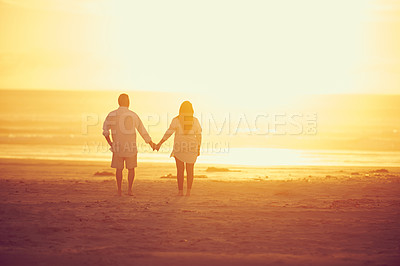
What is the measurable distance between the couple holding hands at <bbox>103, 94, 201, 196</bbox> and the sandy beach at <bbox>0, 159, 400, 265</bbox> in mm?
628

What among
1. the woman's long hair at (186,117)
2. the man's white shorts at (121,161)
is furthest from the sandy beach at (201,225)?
the woman's long hair at (186,117)

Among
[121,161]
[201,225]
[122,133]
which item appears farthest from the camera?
[121,161]

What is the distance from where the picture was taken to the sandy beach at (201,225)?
17.9ft

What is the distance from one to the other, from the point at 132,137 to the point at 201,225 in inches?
124

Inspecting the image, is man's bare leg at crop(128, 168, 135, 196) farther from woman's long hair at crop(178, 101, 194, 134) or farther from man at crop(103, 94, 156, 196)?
woman's long hair at crop(178, 101, 194, 134)

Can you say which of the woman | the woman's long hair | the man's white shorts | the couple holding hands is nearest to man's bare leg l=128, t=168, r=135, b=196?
the couple holding hands

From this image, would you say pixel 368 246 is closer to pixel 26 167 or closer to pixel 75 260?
pixel 75 260

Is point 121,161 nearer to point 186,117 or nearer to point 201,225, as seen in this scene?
point 186,117

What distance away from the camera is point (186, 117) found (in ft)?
31.6

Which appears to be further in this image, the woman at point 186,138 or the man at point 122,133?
the woman at point 186,138

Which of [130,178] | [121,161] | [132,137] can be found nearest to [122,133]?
[132,137]

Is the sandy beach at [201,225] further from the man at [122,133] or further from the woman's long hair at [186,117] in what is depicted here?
the woman's long hair at [186,117]

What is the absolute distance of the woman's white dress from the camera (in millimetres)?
Answer: 9625

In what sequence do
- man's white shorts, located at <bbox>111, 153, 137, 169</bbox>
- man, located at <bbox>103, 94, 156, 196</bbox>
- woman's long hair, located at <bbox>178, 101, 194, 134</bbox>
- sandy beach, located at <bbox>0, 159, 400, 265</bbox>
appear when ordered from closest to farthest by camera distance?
sandy beach, located at <bbox>0, 159, 400, 265</bbox>, man, located at <bbox>103, 94, 156, 196</bbox>, man's white shorts, located at <bbox>111, 153, 137, 169</bbox>, woman's long hair, located at <bbox>178, 101, 194, 134</bbox>
